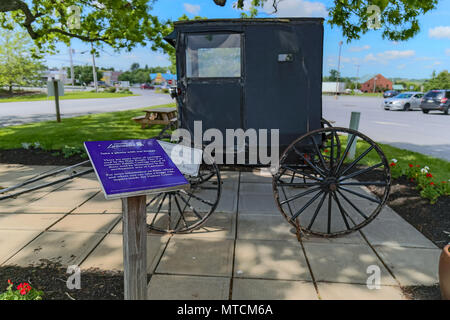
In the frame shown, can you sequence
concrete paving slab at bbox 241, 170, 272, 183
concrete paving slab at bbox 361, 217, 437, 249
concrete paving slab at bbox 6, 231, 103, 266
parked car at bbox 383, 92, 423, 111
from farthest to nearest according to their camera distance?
parked car at bbox 383, 92, 423, 111 → concrete paving slab at bbox 241, 170, 272, 183 → concrete paving slab at bbox 361, 217, 437, 249 → concrete paving slab at bbox 6, 231, 103, 266

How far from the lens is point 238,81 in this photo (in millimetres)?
4055

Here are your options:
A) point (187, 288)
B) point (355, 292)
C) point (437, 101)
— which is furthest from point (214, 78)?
point (437, 101)

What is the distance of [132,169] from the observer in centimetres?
241

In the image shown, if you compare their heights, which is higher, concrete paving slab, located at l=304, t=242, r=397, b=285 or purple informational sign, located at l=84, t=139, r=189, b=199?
purple informational sign, located at l=84, t=139, r=189, b=199

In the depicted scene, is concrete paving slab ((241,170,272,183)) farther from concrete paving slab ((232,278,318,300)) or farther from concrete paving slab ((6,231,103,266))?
concrete paving slab ((232,278,318,300))

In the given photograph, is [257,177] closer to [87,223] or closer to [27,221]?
[87,223]

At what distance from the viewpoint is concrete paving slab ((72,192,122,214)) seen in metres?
4.69

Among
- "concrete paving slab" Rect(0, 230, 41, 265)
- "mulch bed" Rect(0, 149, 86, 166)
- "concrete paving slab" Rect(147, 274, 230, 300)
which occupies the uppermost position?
"mulch bed" Rect(0, 149, 86, 166)

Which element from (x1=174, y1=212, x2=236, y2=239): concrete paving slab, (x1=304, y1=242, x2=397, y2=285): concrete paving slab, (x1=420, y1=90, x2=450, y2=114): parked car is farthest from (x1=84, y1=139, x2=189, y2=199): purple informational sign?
(x1=420, y1=90, x2=450, y2=114): parked car

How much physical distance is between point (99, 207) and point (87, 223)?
23.0 inches

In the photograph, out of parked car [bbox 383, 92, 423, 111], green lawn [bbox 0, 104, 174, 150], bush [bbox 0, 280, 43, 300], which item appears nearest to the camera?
bush [bbox 0, 280, 43, 300]

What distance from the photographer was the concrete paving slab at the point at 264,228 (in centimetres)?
396

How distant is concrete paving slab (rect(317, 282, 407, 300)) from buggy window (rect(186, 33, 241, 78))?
2.60 m

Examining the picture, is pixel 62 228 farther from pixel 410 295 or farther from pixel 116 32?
pixel 116 32
